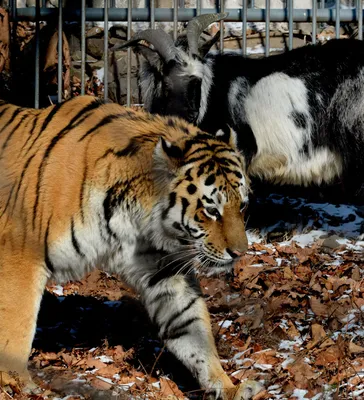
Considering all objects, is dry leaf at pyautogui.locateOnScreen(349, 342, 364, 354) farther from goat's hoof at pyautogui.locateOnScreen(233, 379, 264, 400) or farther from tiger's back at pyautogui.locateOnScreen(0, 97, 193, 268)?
tiger's back at pyautogui.locateOnScreen(0, 97, 193, 268)

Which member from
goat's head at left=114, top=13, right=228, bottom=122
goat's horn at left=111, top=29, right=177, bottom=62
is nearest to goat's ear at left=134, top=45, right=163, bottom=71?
goat's head at left=114, top=13, right=228, bottom=122

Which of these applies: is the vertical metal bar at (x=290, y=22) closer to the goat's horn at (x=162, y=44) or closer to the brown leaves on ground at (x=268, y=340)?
the goat's horn at (x=162, y=44)

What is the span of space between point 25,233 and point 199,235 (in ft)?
2.71

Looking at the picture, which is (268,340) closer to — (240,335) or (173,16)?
(240,335)

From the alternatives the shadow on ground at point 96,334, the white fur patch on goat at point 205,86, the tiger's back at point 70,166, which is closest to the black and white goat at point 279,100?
the white fur patch on goat at point 205,86

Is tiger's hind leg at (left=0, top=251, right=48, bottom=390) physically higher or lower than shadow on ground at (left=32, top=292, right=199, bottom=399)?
higher

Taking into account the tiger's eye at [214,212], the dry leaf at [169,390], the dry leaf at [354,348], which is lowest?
the dry leaf at [169,390]

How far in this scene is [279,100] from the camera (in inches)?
305

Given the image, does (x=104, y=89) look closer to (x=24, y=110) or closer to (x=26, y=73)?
(x=26, y=73)

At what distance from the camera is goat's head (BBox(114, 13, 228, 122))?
304 inches

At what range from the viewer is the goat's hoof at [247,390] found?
168 inches

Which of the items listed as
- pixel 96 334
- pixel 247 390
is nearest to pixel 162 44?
pixel 96 334

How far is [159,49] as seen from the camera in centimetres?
785

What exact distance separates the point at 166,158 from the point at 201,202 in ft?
0.85
